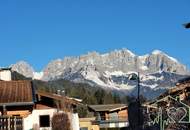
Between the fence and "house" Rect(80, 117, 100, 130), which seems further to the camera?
"house" Rect(80, 117, 100, 130)

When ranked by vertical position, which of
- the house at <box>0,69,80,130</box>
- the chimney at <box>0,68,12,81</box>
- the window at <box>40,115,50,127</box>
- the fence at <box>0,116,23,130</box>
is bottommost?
the fence at <box>0,116,23,130</box>

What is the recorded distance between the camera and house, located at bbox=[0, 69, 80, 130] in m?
42.4

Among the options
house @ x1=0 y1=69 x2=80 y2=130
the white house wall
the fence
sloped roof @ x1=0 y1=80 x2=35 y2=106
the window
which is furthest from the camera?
the window

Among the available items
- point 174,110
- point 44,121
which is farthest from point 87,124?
point 174,110

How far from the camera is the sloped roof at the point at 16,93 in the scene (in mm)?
42188

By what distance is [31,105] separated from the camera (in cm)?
4331

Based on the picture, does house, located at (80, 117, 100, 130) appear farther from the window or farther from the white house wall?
the white house wall

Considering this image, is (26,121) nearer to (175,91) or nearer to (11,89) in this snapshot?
(11,89)

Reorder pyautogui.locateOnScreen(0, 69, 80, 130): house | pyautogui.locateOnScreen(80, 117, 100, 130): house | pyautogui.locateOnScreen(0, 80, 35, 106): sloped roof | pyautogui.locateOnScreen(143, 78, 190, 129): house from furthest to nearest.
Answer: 1. pyautogui.locateOnScreen(80, 117, 100, 130): house
2. pyautogui.locateOnScreen(0, 69, 80, 130): house
3. pyautogui.locateOnScreen(0, 80, 35, 106): sloped roof
4. pyautogui.locateOnScreen(143, 78, 190, 129): house

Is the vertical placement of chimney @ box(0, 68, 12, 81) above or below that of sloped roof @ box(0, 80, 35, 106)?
above

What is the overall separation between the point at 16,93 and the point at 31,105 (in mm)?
2090

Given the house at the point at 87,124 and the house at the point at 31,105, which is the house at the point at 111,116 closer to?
the house at the point at 87,124

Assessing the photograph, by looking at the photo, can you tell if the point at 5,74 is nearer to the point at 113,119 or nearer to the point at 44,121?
the point at 44,121

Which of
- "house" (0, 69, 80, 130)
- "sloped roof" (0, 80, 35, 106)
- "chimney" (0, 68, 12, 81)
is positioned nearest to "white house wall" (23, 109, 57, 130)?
"house" (0, 69, 80, 130)
